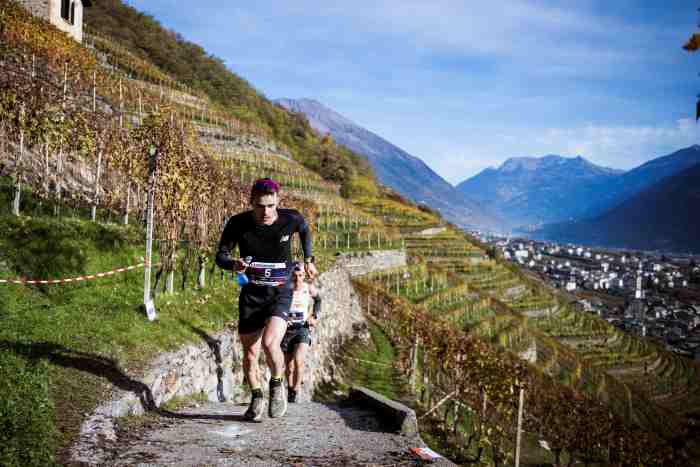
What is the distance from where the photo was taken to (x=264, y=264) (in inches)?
239

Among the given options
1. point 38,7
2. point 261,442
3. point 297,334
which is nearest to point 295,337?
point 297,334

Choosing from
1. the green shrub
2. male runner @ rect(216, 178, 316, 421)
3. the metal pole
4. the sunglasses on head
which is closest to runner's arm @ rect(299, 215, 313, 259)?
male runner @ rect(216, 178, 316, 421)

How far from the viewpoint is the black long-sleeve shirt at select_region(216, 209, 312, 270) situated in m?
6.08

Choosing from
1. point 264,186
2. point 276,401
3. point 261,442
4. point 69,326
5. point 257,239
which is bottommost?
point 261,442

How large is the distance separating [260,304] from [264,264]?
0.43 metres

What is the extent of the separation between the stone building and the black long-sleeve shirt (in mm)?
37178

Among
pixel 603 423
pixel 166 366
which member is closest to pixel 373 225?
pixel 603 423

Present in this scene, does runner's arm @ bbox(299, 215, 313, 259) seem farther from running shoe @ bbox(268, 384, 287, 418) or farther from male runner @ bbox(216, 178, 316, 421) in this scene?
running shoe @ bbox(268, 384, 287, 418)

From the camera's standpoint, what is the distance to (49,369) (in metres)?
5.89

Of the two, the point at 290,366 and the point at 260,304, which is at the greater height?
the point at 260,304

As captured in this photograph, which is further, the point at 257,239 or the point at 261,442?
→ the point at 257,239

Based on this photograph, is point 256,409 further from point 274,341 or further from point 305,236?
point 305,236

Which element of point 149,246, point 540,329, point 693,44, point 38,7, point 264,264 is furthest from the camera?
point 540,329

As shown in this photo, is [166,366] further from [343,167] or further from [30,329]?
[343,167]
